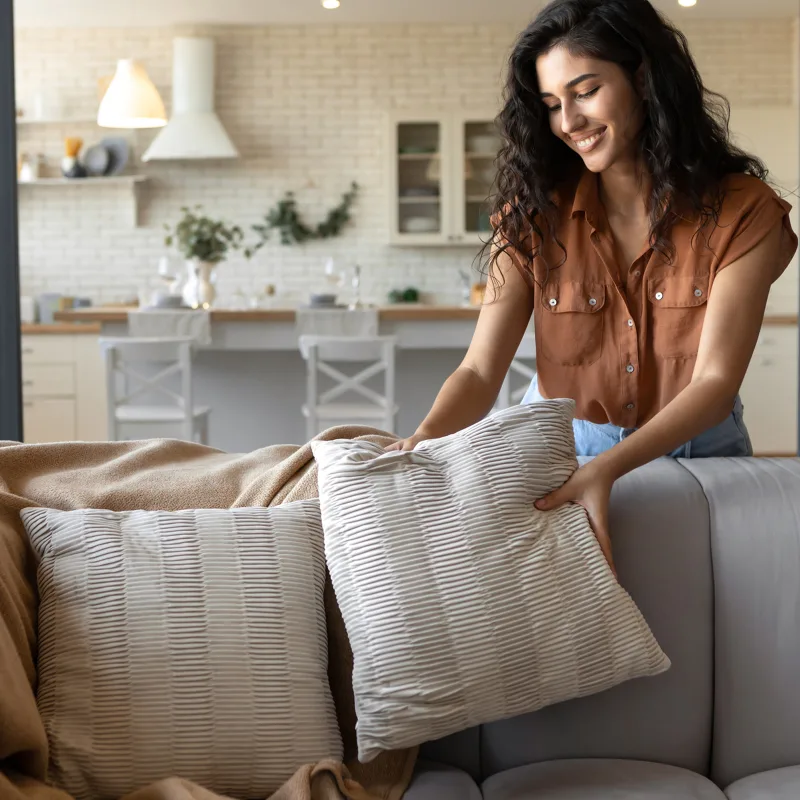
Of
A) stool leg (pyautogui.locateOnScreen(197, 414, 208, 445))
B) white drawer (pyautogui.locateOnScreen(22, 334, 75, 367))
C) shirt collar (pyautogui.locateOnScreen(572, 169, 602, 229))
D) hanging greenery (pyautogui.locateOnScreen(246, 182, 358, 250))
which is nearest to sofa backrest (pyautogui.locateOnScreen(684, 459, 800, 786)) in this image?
shirt collar (pyautogui.locateOnScreen(572, 169, 602, 229))

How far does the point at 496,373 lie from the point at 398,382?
3.93 meters

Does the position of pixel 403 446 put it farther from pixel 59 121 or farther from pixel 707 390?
pixel 59 121

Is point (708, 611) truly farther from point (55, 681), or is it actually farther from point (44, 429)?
point (44, 429)

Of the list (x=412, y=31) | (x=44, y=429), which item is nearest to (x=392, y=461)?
(x=44, y=429)

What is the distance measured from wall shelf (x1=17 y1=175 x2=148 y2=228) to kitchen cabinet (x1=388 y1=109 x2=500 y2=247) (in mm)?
1922

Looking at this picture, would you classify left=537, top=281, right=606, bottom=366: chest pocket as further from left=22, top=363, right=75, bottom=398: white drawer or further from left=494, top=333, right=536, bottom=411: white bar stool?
left=22, top=363, right=75, bottom=398: white drawer

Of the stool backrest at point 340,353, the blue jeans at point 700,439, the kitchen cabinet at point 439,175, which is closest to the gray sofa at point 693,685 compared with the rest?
the blue jeans at point 700,439

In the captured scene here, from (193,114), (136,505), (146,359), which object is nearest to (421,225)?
(193,114)

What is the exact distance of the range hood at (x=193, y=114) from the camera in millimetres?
7469

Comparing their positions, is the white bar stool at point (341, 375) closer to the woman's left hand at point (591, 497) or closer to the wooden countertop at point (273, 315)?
the wooden countertop at point (273, 315)

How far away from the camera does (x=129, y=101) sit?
21.3 ft

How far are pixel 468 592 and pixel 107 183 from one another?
712cm

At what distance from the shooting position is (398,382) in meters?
5.70

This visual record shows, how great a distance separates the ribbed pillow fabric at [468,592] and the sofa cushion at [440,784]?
0.33 feet
